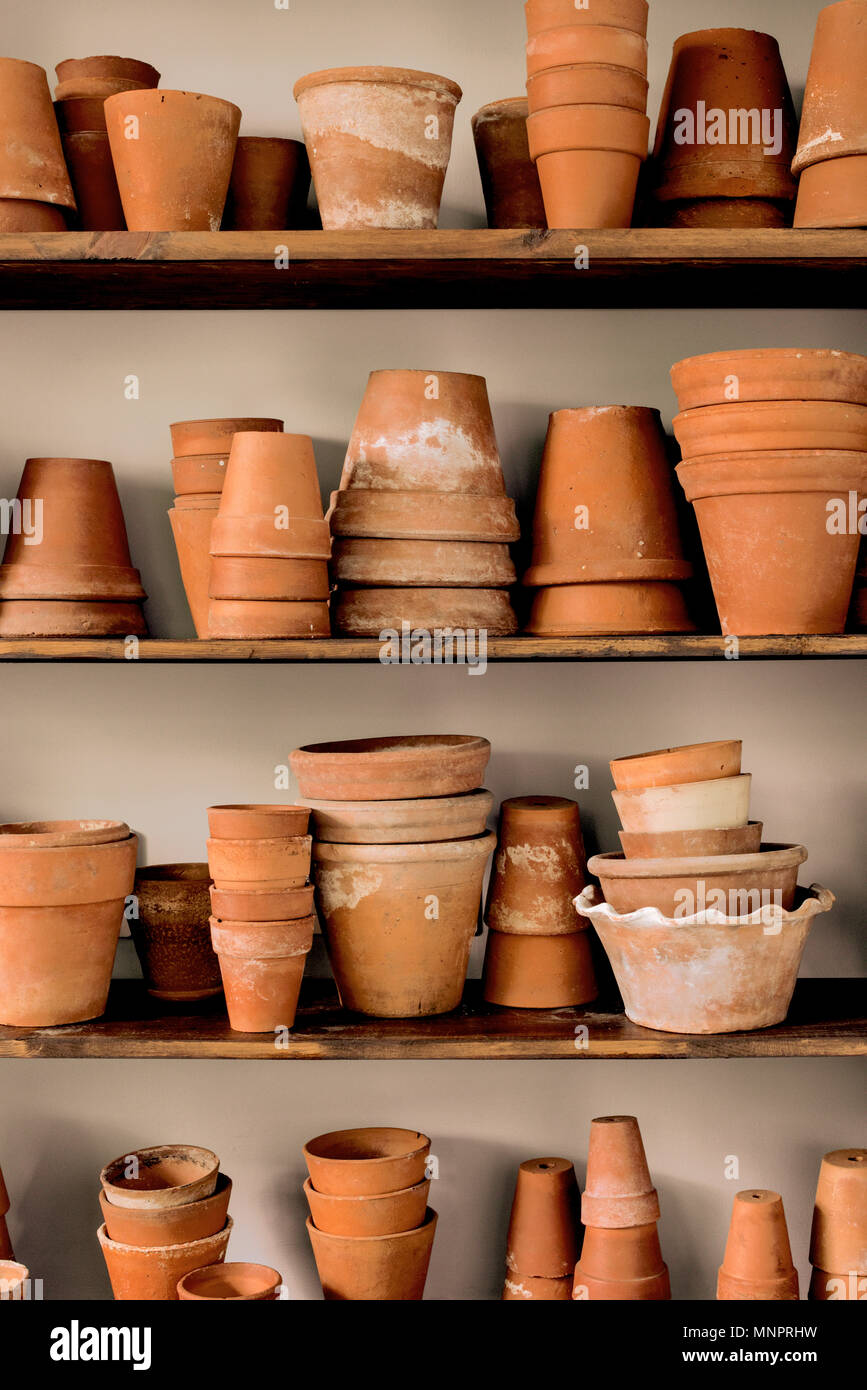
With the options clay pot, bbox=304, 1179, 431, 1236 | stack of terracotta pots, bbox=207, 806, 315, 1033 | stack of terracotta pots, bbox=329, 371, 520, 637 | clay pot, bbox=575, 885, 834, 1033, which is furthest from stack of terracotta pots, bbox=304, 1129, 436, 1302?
stack of terracotta pots, bbox=329, 371, 520, 637

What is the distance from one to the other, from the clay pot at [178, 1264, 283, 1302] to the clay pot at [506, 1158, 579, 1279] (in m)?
0.34

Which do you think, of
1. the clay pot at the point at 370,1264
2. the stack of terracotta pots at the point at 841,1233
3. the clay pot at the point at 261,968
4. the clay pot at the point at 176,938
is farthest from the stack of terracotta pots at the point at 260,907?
the stack of terracotta pots at the point at 841,1233

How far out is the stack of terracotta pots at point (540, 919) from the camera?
5.57ft

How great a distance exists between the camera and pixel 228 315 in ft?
6.25

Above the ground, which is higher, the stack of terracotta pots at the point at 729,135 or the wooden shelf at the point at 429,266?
the stack of terracotta pots at the point at 729,135

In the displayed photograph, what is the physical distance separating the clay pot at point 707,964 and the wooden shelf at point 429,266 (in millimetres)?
821

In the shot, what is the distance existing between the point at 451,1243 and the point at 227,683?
92 cm

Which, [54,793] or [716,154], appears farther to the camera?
[54,793]

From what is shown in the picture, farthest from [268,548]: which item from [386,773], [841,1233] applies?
[841,1233]

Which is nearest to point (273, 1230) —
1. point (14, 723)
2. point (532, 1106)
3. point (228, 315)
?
point (532, 1106)

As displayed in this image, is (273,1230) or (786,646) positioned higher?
(786,646)

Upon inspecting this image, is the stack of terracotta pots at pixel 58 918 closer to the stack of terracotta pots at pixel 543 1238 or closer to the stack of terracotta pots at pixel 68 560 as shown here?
the stack of terracotta pots at pixel 68 560

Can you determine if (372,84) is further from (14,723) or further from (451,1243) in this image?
(451,1243)

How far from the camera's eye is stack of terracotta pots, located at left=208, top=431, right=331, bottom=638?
1600 millimetres
